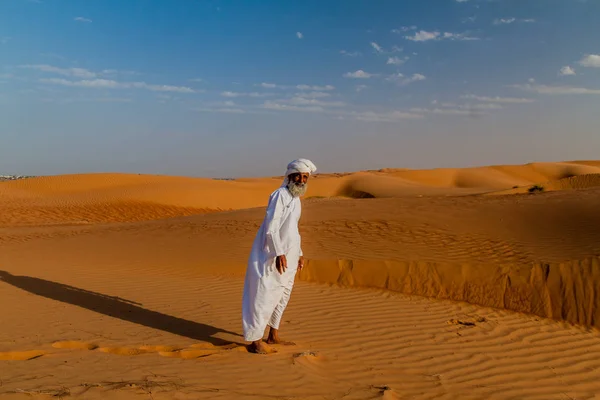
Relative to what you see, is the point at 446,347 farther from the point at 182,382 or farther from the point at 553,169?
the point at 553,169

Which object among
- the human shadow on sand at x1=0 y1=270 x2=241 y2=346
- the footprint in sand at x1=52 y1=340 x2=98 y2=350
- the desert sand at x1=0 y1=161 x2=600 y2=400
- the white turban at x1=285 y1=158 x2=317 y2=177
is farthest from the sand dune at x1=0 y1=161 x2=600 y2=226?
the footprint in sand at x1=52 y1=340 x2=98 y2=350

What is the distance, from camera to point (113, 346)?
4926 millimetres

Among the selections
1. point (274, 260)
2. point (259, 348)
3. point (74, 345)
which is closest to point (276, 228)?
point (274, 260)

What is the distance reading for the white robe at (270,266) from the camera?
4844 millimetres

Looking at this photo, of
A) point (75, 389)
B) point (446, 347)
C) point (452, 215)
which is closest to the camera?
point (75, 389)

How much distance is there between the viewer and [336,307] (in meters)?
7.36

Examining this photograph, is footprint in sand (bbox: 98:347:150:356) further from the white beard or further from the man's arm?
the white beard

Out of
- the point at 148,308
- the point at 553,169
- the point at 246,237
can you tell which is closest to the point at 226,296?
the point at 148,308

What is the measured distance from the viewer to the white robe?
15.9 ft

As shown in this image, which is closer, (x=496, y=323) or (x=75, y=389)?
(x=75, y=389)

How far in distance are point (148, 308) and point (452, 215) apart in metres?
7.85

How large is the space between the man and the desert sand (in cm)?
36

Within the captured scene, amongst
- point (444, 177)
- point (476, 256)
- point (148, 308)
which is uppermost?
point (444, 177)

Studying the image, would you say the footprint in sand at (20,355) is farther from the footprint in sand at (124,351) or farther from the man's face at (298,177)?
the man's face at (298,177)
